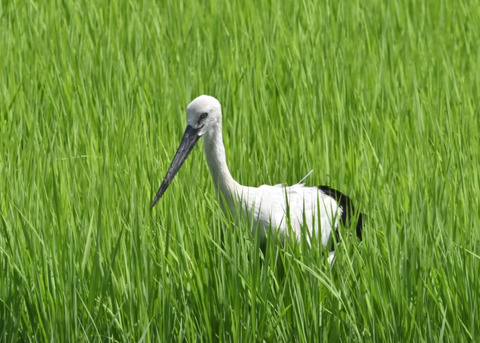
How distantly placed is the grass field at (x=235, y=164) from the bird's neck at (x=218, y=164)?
0.09 meters

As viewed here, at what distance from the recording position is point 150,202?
2920 millimetres

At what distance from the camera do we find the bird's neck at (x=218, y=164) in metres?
2.85

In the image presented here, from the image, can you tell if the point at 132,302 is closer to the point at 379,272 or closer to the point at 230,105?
the point at 379,272

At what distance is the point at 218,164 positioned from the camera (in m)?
2.87

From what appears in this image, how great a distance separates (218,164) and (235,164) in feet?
1.82

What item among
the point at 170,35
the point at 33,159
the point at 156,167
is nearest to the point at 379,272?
the point at 156,167

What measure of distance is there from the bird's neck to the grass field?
0.09 m

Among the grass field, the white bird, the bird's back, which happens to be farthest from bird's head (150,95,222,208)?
the bird's back

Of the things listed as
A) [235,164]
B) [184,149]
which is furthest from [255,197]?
[235,164]

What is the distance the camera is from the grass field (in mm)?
2174

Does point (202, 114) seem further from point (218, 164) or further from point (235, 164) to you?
point (235, 164)

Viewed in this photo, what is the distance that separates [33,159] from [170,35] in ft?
6.21

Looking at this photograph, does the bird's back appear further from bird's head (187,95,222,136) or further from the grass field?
bird's head (187,95,222,136)

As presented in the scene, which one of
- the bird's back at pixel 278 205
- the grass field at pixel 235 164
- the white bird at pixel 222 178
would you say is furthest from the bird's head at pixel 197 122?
the bird's back at pixel 278 205
